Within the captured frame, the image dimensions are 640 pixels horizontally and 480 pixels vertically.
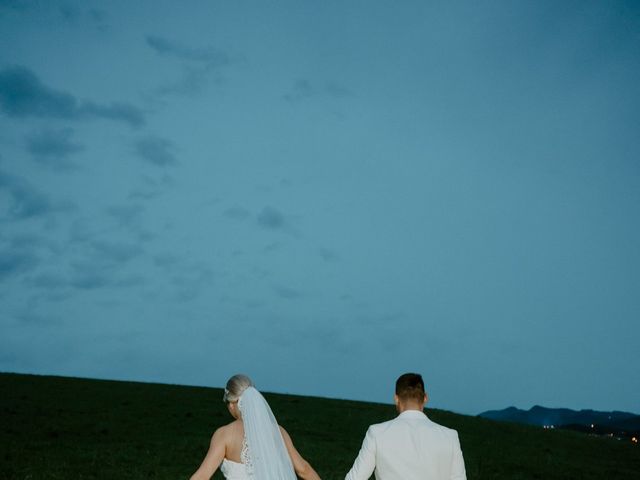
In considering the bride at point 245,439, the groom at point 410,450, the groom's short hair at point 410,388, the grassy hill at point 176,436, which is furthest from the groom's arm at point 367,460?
the grassy hill at point 176,436

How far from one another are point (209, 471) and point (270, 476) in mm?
945

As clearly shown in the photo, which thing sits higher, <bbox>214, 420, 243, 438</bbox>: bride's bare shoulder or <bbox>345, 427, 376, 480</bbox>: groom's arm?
<bbox>214, 420, 243, 438</bbox>: bride's bare shoulder

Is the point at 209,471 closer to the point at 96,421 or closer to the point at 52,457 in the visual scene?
the point at 52,457

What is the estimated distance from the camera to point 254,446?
9.64 meters

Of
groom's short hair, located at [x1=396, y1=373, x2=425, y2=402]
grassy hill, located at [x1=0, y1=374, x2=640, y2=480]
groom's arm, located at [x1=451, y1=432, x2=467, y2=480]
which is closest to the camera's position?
groom's arm, located at [x1=451, y1=432, x2=467, y2=480]

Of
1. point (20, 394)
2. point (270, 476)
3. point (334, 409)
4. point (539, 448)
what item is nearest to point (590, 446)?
point (539, 448)

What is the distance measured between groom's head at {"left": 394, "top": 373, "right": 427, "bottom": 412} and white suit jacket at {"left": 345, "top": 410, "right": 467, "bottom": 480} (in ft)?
0.37

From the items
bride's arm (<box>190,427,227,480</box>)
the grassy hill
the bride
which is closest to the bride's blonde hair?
the bride

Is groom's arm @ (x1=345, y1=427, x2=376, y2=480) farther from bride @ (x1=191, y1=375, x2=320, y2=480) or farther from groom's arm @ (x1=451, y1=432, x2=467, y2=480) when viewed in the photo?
bride @ (x1=191, y1=375, x2=320, y2=480)

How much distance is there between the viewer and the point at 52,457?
26922mm

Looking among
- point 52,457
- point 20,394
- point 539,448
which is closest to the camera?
point 52,457

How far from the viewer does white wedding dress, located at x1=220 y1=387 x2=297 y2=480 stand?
31.5 ft

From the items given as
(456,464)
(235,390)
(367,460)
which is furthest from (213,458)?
(456,464)

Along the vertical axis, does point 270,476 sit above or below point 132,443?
below
